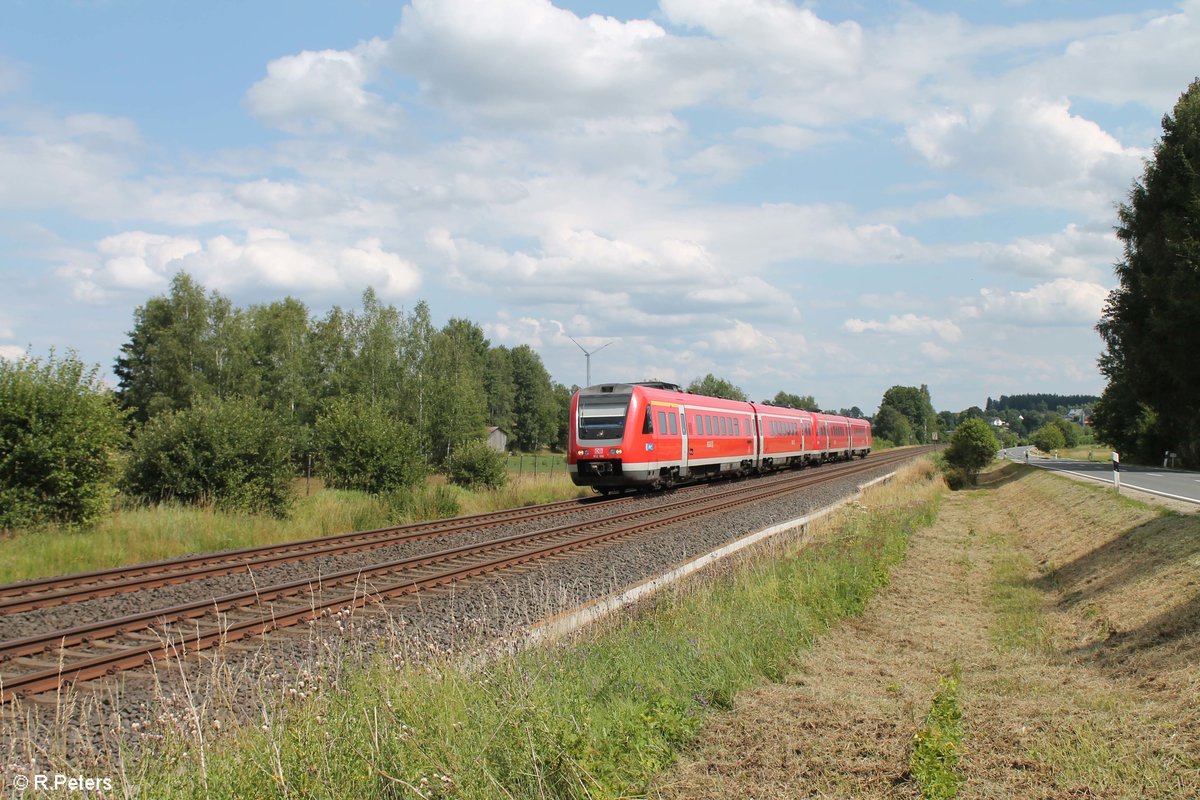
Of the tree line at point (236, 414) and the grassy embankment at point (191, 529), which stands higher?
the tree line at point (236, 414)

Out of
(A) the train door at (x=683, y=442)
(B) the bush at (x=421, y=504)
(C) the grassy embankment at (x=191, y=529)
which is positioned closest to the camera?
(C) the grassy embankment at (x=191, y=529)

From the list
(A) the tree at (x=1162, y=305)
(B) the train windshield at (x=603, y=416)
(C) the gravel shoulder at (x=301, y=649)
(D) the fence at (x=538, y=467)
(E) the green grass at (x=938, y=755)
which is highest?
(A) the tree at (x=1162, y=305)

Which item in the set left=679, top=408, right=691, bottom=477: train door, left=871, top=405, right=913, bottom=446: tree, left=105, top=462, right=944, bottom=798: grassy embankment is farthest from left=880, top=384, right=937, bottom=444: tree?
left=105, top=462, right=944, bottom=798: grassy embankment

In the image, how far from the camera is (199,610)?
9.52 m

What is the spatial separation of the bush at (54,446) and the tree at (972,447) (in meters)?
35.1

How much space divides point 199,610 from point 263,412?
454 inches

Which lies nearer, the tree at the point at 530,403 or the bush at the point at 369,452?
the bush at the point at 369,452

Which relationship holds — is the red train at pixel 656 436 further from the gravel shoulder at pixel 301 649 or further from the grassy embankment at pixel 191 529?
the gravel shoulder at pixel 301 649

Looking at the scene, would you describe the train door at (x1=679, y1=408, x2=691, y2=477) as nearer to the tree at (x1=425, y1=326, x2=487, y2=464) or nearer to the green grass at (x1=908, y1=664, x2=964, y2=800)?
the green grass at (x1=908, y1=664, x2=964, y2=800)

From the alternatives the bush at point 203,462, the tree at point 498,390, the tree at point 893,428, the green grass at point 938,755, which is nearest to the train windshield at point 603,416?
the bush at point 203,462

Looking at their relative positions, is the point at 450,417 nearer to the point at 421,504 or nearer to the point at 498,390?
the point at 421,504

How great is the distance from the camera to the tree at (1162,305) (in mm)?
20844

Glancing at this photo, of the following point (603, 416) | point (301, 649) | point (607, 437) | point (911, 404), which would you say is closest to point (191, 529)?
point (301, 649)

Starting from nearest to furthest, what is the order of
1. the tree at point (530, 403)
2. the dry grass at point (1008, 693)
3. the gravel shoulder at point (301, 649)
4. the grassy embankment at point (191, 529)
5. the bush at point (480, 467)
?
the dry grass at point (1008, 693), the gravel shoulder at point (301, 649), the grassy embankment at point (191, 529), the bush at point (480, 467), the tree at point (530, 403)
